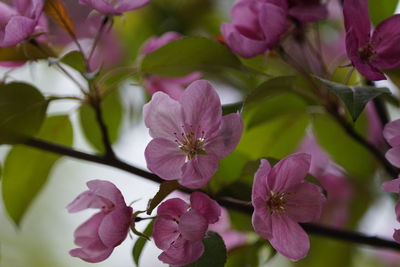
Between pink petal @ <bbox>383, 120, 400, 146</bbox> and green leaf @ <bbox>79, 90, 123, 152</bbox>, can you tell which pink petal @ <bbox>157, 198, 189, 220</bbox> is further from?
green leaf @ <bbox>79, 90, 123, 152</bbox>

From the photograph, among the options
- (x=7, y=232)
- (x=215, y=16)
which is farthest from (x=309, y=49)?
(x=7, y=232)

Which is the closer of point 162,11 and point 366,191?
point 366,191

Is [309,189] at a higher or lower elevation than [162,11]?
higher

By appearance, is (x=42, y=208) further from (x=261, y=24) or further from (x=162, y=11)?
(x=261, y=24)

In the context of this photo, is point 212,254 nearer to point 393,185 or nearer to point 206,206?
point 206,206

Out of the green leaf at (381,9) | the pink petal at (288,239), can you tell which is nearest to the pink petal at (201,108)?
the pink petal at (288,239)

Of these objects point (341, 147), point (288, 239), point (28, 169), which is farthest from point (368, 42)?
point (28, 169)

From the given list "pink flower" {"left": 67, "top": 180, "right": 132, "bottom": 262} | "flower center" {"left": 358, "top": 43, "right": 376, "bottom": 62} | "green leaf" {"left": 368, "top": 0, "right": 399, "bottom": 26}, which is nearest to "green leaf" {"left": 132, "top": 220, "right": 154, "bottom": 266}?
"pink flower" {"left": 67, "top": 180, "right": 132, "bottom": 262}
